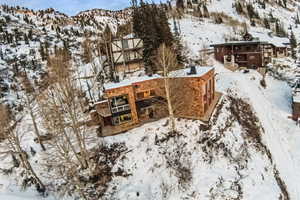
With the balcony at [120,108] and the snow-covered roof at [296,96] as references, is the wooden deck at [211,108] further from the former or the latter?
the snow-covered roof at [296,96]

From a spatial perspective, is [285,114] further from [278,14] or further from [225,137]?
[278,14]

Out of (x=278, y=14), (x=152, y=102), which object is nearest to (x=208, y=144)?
(x=152, y=102)

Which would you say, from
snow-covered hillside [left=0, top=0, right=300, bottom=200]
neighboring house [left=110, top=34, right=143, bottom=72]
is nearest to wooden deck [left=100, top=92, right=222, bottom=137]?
snow-covered hillside [left=0, top=0, right=300, bottom=200]

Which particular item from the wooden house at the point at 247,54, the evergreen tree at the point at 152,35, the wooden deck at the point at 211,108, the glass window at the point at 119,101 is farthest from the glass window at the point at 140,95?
the wooden house at the point at 247,54

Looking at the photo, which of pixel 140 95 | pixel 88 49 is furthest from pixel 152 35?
pixel 140 95

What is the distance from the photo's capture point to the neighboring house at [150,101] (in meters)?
23.0

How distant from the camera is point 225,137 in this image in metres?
22.2

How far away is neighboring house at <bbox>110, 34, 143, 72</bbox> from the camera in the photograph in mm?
36125

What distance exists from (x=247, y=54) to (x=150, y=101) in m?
29.9

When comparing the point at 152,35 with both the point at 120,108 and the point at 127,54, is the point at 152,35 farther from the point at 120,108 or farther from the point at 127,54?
the point at 120,108

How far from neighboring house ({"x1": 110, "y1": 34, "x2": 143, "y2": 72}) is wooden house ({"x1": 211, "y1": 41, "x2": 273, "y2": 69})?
20.2 m

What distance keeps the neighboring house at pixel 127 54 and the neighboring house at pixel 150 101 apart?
44.3 ft

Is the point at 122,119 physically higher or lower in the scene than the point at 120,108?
lower

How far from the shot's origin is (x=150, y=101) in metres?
24.7
